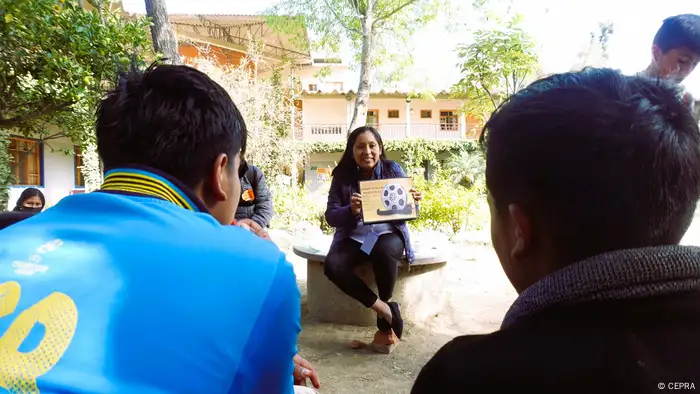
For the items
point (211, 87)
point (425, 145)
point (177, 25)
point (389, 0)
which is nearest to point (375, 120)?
point (425, 145)

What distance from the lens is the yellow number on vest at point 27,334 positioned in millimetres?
755

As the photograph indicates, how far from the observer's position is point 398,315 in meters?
3.58

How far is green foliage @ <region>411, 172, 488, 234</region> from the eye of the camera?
27.6 ft

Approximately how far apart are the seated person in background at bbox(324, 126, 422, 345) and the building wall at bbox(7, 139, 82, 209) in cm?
1122

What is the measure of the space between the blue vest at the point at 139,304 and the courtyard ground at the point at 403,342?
2.32 metres

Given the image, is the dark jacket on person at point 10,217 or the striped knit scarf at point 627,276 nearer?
the striped knit scarf at point 627,276

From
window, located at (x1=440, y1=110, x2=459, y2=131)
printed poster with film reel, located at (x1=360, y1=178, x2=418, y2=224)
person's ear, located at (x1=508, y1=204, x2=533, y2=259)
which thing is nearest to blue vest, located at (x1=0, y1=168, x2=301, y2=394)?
person's ear, located at (x1=508, y1=204, x2=533, y2=259)

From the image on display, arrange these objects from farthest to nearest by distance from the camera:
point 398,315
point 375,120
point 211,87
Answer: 1. point 375,120
2. point 398,315
3. point 211,87

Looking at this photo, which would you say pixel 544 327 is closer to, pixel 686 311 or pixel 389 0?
pixel 686 311

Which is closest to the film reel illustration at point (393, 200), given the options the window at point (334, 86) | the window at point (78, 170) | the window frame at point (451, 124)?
the window at point (78, 170)

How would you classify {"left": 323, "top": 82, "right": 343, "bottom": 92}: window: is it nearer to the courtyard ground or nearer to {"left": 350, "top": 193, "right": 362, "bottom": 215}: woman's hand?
the courtyard ground

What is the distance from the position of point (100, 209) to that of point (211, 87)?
19.1 inches

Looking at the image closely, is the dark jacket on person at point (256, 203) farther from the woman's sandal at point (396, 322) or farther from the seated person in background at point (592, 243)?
the seated person in background at point (592, 243)

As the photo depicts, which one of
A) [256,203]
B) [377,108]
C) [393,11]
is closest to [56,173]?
[393,11]
